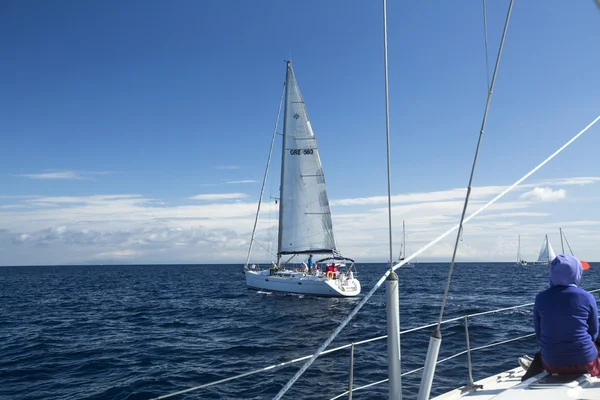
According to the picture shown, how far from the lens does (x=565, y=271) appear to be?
3.54m

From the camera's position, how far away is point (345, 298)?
29438 mm

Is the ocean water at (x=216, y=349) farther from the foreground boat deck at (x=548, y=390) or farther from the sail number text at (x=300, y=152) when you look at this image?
the sail number text at (x=300, y=152)

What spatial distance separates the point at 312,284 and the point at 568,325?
24.6m

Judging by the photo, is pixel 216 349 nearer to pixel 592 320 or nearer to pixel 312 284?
pixel 592 320

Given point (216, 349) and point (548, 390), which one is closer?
point (548, 390)

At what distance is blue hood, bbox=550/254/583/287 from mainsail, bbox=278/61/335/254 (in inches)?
1120

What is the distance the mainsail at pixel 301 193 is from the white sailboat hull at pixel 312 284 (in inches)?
112

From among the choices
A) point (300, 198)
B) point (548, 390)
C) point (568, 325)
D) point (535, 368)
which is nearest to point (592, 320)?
point (568, 325)

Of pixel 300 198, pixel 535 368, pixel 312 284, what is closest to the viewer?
pixel 535 368

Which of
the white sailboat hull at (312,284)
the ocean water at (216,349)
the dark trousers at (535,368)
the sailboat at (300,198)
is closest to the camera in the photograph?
the dark trousers at (535,368)

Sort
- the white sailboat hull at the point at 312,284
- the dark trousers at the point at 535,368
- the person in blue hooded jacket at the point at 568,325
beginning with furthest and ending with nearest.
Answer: the white sailboat hull at the point at 312,284
the dark trousers at the point at 535,368
the person in blue hooded jacket at the point at 568,325

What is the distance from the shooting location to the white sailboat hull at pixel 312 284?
89.4 feet

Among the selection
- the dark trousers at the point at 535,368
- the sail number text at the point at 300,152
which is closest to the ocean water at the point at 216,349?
the dark trousers at the point at 535,368

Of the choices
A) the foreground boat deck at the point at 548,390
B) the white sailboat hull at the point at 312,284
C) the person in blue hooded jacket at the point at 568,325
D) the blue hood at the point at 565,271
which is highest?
the blue hood at the point at 565,271
